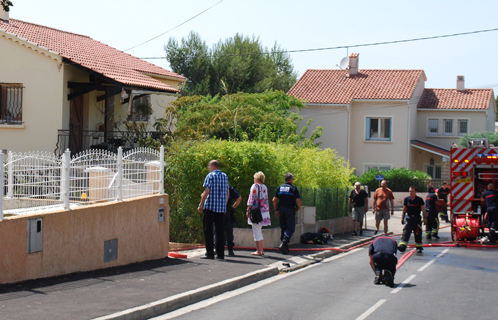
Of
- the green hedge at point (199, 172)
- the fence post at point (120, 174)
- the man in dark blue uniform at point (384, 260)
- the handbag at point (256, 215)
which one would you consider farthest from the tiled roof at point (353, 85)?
the man in dark blue uniform at point (384, 260)

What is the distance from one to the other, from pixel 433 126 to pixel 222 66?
18250 millimetres

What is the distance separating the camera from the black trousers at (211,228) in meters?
11.5

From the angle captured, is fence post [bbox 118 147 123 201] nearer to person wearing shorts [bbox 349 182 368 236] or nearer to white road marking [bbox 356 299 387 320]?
white road marking [bbox 356 299 387 320]

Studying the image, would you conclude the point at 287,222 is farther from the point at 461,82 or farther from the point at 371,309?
the point at 461,82

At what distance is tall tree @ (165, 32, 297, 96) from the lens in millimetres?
48750

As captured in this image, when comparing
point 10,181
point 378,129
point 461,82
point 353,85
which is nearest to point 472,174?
point 10,181

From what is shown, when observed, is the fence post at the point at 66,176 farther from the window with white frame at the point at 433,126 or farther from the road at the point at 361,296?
the window with white frame at the point at 433,126

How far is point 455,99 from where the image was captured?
135 feet

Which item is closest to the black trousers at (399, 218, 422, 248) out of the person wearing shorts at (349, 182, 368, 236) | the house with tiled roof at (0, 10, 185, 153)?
the person wearing shorts at (349, 182, 368, 236)

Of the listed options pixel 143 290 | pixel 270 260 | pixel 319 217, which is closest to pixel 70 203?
pixel 143 290

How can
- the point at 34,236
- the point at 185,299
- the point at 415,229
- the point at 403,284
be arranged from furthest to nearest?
1. the point at 415,229
2. the point at 403,284
3. the point at 34,236
4. the point at 185,299

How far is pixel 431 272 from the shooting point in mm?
11266

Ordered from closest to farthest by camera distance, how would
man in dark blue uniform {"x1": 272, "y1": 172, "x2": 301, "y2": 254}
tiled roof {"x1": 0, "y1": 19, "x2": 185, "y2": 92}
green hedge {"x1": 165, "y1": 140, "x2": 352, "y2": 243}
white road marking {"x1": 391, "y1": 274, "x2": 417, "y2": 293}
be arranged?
white road marking {"x1": 391, "y1": 274, "x2": 417, "y2": 293}, man in dark blue uniform {"x1": 272, "y1": 172, "x2": 301, "y2": 254}, green hedge {"x1": 165, "y1": 140, "x2": 352, "y2": 243}, tiled roof {"x1": 0, "y1": 19, "x2": 185, "y2": 92}

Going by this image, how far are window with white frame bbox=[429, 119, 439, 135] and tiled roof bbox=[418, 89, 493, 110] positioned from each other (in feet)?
3.37
